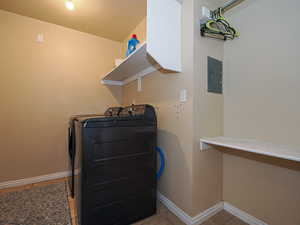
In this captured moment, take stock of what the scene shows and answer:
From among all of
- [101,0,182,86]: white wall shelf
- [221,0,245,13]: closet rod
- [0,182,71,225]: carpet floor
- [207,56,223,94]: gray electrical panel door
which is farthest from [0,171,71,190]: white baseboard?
[221,0,245,13]: closet rod

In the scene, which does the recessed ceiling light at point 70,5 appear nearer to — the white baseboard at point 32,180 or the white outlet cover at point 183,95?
the white outlet cover at point 183,95

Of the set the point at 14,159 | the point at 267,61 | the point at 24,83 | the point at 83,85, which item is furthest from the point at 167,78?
the point at 14,159

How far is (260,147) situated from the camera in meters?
1.04

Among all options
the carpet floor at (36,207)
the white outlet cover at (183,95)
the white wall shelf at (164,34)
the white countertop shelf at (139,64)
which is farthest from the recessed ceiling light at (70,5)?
the carpet floor at (36,207)

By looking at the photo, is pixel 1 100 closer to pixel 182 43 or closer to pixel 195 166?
pixel 182 43

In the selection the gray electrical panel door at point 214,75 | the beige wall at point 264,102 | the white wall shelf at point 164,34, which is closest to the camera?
the beige wall at point 264,102

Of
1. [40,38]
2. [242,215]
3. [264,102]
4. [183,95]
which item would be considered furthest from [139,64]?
[242,215]

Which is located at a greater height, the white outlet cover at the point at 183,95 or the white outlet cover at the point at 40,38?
the white outlet cover at the point at 40,38

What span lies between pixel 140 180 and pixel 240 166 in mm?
1065

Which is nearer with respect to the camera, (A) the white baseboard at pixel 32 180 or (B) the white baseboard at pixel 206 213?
(B) the white baseboard at pixel 206 213

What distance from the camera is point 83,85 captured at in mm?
2449

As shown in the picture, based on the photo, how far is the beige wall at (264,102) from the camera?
3.56 feet

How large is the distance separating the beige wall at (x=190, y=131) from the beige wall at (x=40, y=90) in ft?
5.52

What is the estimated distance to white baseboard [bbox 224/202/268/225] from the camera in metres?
1.26
